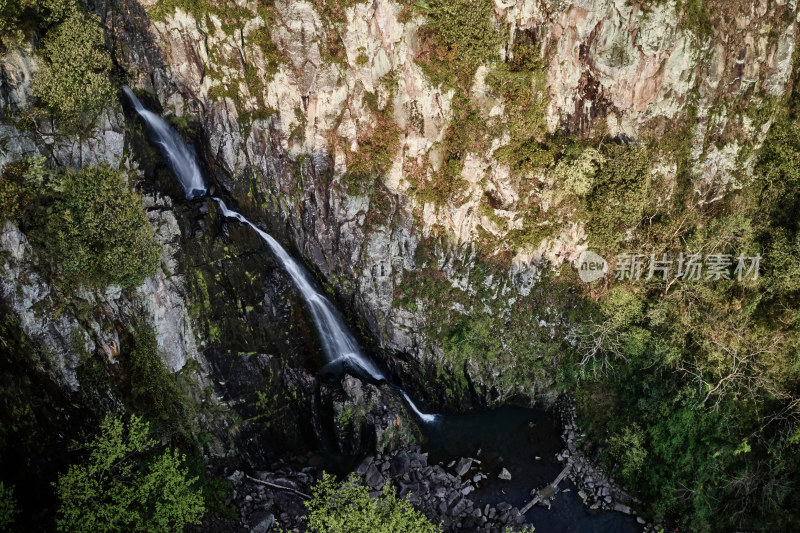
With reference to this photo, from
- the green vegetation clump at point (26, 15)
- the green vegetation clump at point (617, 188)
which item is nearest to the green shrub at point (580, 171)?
the green vegetation clump at point (617, 188)

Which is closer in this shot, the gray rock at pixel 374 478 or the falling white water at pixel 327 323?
→ the gray rock at pixel 374 478

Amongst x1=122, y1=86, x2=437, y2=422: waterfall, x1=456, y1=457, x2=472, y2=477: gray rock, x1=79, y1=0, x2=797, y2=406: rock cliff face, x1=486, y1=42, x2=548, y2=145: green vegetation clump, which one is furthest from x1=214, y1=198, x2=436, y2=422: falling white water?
x1=486, y1=42, x2=548, y2=145: green vegetation clump

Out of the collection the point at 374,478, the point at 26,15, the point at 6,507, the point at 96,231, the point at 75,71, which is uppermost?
the point at 26,15

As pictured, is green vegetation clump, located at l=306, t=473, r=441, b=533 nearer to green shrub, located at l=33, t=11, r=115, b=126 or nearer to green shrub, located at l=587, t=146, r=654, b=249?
green shrub, located at l=587, t=146, r=654, b=249

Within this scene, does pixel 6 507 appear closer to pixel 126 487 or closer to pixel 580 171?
pixel 126 487

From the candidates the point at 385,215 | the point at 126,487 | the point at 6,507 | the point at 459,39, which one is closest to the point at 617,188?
the point at 459,39

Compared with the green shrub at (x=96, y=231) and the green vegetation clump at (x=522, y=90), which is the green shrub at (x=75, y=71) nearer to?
the green shrub at (x=96, y=231)
